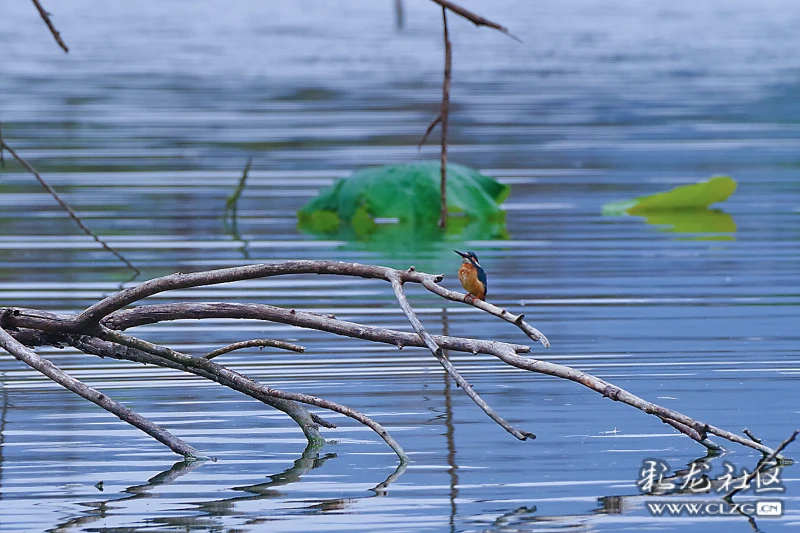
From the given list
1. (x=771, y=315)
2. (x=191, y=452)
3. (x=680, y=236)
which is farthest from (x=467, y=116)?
(x=191, y=452)

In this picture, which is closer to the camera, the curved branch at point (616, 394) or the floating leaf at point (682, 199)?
the curved branch at point (616, 394)

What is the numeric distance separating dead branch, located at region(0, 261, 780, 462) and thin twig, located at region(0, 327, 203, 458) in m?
0.23

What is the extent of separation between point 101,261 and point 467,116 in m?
10.2

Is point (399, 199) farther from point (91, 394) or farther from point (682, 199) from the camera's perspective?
→ point (91, 394)

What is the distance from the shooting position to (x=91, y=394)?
16.0 feet

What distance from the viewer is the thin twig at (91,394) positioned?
4.87 meters

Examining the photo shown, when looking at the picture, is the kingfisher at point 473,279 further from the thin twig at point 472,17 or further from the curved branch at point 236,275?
the thin twig at point 472,17

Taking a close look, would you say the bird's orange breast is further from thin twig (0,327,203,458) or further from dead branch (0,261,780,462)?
thin twig (0,327,203,458)

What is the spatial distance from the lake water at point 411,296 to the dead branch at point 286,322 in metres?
0.22

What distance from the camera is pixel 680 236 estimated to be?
1048 cm

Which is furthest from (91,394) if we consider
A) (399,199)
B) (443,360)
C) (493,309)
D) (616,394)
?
(399,199)

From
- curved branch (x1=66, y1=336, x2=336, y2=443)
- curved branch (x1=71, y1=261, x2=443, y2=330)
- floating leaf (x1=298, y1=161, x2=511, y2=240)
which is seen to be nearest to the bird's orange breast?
curved branch (x1=71, y1=261, x2=443, y2=330)

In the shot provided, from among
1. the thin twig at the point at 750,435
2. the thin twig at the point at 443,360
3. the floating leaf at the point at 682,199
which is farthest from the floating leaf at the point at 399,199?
the thin twig at the point at 443,360

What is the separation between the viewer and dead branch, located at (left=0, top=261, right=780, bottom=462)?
4.58 m
